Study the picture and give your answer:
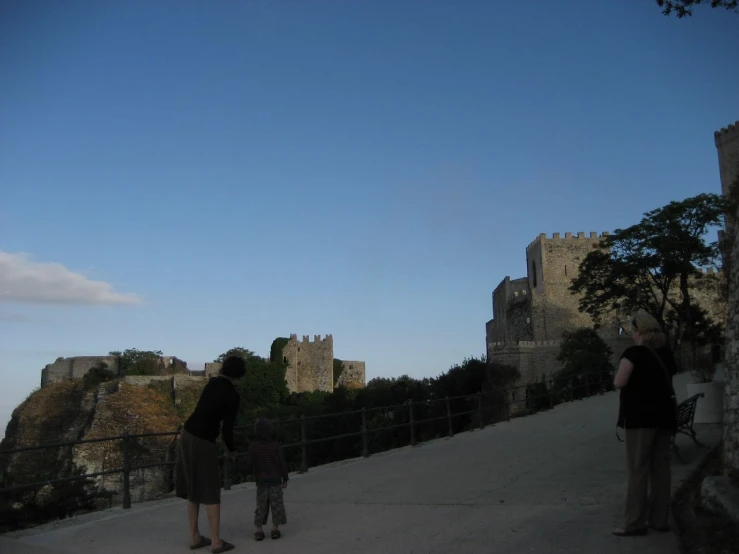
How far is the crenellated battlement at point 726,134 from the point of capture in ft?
119

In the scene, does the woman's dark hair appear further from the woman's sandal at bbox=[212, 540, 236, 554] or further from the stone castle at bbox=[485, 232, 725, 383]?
the stone castle at bbox=[485, 232, 725, 383]

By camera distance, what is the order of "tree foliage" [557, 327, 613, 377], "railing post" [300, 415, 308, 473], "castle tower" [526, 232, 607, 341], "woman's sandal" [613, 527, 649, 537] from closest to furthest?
"woman's sandal" [613, 527, 649, 537], "railing post" [300, 415, 308, 473], "tree foliage" [557, 327, 613, 377], "castle tower" [526, 232, 607, 341]

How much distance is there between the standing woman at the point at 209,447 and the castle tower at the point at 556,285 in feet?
149

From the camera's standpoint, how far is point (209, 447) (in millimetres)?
5426

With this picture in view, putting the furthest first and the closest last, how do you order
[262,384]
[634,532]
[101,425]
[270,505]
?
[262,384], [101,425], [270,505], [634,532]

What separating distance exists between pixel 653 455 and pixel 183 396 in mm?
38589

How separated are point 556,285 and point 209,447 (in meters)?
47.9

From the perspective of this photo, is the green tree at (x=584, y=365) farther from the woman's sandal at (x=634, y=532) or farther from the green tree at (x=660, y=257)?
the woman's sandal at (x=634, y=532)

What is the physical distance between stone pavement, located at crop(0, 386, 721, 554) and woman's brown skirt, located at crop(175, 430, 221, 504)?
1.72ft

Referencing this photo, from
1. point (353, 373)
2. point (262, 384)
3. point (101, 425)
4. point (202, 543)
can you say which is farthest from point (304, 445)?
point (353, 373)

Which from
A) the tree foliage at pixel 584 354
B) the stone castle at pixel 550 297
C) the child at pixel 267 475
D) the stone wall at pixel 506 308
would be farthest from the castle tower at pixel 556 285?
the child at pixel 267 475

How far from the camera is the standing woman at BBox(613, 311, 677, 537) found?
16.2 ft

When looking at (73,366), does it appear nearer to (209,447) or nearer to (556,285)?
(556,285)

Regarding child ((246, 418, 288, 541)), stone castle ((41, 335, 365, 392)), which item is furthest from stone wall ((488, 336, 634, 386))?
child ((246, 418, 288, 541))
